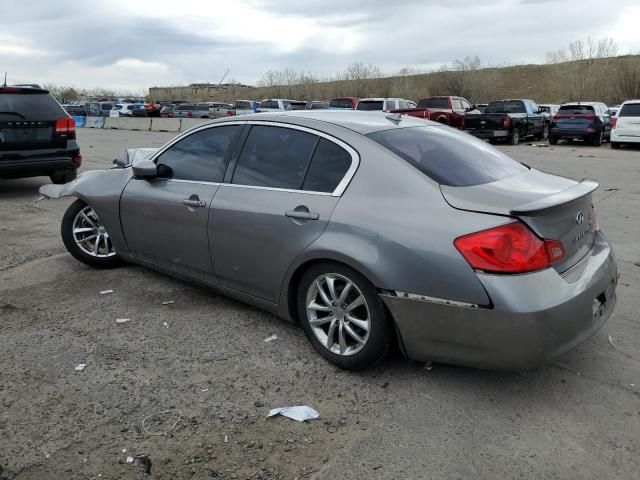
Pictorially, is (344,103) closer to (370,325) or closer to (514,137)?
(514,137)

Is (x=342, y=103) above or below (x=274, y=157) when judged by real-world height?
above

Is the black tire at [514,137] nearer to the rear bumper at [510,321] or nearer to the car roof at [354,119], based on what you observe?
the car roof at [354,119]

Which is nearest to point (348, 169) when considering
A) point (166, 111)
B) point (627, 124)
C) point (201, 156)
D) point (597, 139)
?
point (201, 156)

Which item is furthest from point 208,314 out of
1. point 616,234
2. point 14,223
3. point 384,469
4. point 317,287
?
point 616,234

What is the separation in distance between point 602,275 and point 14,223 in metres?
7.03

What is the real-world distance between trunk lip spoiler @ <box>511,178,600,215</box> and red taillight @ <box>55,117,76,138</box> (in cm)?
810

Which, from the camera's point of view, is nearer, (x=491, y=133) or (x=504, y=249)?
(x=504, y=249)

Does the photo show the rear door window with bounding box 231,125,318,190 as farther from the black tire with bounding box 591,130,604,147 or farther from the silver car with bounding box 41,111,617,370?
the black tire with bounding box 591,130,604,147

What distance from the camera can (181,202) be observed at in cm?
427

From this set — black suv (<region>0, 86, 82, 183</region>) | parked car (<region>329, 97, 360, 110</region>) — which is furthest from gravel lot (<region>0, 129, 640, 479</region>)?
parked car (<region>329, 97, 360, 110</region>)

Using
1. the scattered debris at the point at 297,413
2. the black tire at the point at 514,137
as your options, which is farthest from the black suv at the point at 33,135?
the black tire at the point at 514,137

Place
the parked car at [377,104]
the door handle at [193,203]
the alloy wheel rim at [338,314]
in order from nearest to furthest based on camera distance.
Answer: the alloy wheel rim at [338,314], the door handle at [193,203], the parked car at [377,104]

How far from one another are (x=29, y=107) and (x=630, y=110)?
18.9m

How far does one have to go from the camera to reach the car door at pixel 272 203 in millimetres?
3480
